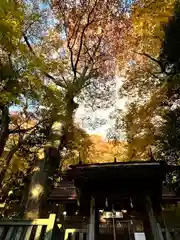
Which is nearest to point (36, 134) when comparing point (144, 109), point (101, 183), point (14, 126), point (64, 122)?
point (14, 126)

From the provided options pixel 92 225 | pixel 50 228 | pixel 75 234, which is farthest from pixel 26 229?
pixel 92 225

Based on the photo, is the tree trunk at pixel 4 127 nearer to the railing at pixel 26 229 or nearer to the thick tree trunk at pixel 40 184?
the thick tree trunk at pixel 40 184

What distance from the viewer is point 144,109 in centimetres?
1122

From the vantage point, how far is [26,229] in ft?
12.8

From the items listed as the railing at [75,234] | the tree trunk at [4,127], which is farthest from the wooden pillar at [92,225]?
the tree trunk at [4,127]

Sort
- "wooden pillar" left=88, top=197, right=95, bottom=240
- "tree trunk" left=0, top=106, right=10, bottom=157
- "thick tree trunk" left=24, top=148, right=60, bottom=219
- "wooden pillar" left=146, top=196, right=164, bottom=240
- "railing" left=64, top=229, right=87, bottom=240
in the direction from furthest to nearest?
"tree trunk" left=0, top=106, right=10, bottom=157 → "thick tree trunk" left=24, top=148, right=60, bottom=219 → "railing" left=64, top=229, right=87, bottom=240 → "wooden pillar" left=88, top=197, right=95, bottom=240 → "wooden pillar" left=146, top=196, right=164, bottom=240

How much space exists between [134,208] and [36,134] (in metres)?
6.96

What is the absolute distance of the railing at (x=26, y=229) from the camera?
3756 millimetres

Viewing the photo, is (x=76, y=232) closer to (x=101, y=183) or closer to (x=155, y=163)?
(x=101, y=183)

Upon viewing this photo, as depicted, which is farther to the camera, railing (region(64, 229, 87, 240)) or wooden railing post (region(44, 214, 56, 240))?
railing (region(64, 229, 87, 240))

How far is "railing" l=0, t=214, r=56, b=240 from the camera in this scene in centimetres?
376

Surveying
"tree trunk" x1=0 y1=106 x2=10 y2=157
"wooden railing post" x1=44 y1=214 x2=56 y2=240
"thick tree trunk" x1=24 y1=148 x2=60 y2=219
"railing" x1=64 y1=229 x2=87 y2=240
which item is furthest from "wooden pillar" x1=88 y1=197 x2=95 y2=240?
"tree trunk" x1=0 y1=106 x2=10 y2=157

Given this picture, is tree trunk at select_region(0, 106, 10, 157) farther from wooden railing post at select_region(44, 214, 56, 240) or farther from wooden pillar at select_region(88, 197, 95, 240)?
wooden railing post at select_region(44, 214, 56, 240)

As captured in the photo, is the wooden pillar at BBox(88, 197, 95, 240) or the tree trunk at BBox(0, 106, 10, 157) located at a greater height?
the tree trunk at BBox(0, 106, 10, 157)
